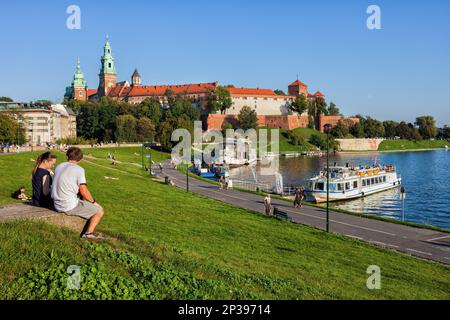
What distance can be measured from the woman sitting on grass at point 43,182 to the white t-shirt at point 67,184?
4.01ft

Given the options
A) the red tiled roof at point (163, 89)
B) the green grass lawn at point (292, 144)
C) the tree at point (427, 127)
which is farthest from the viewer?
the tree at point (427, 127)

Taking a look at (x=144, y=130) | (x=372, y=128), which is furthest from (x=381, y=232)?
(x=372, y=128)

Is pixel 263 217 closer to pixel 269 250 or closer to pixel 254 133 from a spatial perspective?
pixel 269 250

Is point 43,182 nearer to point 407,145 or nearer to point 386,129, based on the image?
point 407,145

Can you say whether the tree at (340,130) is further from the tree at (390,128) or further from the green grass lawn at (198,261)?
the green grass lawn at (198,261)

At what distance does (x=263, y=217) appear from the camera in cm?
2619

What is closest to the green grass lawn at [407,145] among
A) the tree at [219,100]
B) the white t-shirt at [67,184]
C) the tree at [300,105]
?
the tree at [300,105]

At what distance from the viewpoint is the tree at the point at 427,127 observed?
633ft

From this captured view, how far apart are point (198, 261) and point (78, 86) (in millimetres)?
185498

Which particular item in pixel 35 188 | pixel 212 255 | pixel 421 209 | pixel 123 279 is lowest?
pixel 421 209

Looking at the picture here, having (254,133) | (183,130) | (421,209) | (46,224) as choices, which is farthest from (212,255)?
(254,133)

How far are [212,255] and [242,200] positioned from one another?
2037cm

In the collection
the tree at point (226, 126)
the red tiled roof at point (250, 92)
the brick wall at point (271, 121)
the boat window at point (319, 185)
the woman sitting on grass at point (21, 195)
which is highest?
the red tiled roof at point (250, 92)

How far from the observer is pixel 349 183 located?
47.2 meters
